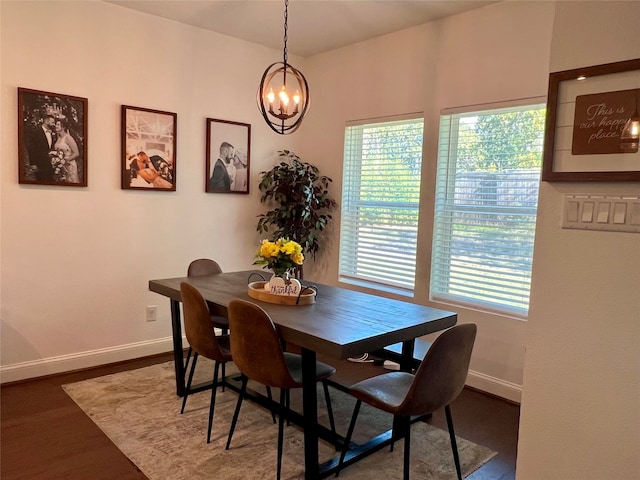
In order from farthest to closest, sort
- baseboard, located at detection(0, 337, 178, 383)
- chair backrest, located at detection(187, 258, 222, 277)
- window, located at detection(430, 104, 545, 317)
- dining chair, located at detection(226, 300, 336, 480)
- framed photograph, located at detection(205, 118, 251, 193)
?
framed photograph, located at detection(205, 118, 251, 193) < chair backrest, located at detection(187, 258, 222, 277) < baseboard, located at detection(0, 337, 178, 383) < window, located at detection(430, 104, 545, 317) < dining chair, located at detection(226, 300, 336, 480)

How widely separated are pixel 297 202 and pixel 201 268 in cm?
123

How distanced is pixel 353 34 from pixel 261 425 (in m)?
3.23

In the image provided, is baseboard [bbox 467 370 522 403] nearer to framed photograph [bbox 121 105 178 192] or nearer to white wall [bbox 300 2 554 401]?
white wall [bbox 300 2 554 401]

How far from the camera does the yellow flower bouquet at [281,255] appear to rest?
2.60 metres

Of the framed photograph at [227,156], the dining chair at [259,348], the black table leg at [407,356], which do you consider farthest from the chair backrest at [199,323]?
the framed photograph at [227,156]

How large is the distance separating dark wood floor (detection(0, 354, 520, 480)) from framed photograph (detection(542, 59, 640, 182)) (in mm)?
1664

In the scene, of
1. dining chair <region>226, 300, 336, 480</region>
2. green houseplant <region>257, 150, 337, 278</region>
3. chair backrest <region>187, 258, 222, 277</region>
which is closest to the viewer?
dining chair <region>226, 300, 336, 480</region>

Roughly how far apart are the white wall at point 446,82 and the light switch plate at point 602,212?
1927 millimetres

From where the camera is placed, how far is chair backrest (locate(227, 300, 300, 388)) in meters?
2.09

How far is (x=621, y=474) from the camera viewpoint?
54.7 inches

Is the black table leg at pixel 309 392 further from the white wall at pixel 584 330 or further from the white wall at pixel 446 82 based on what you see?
the white wall at pixel 446 82

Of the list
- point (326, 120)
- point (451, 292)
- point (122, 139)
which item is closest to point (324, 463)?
point (451, 292)

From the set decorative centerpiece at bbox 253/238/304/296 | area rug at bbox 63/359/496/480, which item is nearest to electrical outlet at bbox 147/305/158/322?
area rug at bbox 63/359/496/480

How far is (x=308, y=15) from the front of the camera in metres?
3.67
